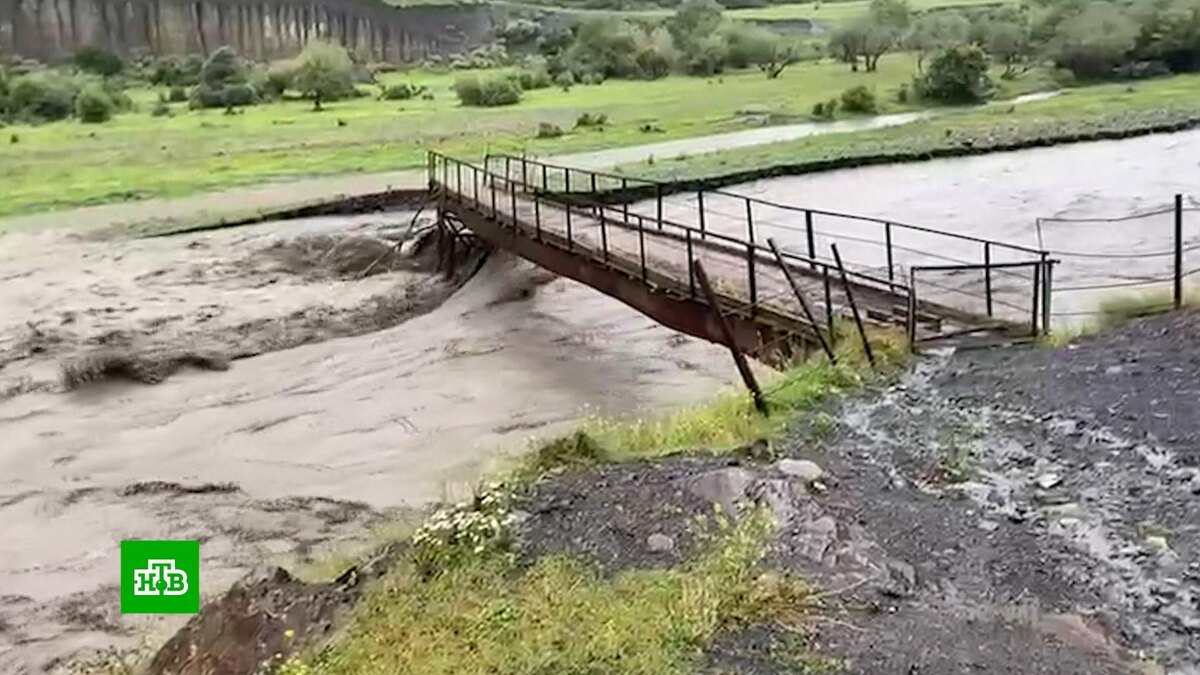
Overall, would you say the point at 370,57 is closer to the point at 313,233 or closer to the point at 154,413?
the point at 313,233

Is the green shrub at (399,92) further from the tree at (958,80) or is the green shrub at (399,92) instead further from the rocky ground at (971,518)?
the rocky ground at (971,518)

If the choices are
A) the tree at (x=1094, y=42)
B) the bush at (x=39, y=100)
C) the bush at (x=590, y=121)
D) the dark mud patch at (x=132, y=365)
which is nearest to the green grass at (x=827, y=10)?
the tree at (x=1094, y=42)

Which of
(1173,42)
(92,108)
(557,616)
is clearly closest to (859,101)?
(1173,42)

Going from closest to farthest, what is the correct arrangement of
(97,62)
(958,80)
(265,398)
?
(265,398) < (958,80) < (97,62)

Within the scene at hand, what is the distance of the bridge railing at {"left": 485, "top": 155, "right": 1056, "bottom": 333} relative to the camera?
1875cm

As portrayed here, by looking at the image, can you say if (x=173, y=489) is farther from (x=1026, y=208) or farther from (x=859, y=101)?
(x=859, y=101)

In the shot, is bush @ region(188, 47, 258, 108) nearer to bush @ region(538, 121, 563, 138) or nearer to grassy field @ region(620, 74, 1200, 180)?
bush @ region(538, 121, 563, 138)

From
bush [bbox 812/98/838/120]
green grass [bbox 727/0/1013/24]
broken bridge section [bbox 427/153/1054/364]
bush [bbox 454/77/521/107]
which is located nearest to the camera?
broken bridge section [bbox 427/153/1054/364]

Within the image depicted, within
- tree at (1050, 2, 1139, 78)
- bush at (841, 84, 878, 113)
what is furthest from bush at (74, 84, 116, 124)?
tree at (1050, 2, 1139, 78)

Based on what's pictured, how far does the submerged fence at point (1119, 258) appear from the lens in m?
18.4

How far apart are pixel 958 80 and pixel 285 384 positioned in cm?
5249

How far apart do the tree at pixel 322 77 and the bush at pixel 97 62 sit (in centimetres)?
2272

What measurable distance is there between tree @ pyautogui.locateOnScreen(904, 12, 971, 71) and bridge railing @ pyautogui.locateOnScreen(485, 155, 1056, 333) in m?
56.6

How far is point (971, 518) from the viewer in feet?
32.2
